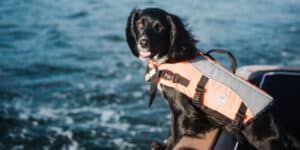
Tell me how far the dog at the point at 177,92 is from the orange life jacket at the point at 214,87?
0.17 feet

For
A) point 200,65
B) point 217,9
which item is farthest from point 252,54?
point 200,65

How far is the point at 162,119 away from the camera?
273 inches

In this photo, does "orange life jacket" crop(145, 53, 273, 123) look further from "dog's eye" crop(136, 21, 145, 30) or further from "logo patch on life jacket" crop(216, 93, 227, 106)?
"dog's eye" crop(136, 21, 145, 30)

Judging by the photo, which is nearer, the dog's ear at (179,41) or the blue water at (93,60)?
the dog's ear at (179,41)

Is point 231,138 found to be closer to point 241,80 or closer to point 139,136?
point 241,80

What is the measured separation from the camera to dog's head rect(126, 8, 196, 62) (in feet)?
12.2

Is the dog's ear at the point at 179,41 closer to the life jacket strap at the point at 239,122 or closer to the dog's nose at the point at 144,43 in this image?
the dog's nose at the point at 144,43

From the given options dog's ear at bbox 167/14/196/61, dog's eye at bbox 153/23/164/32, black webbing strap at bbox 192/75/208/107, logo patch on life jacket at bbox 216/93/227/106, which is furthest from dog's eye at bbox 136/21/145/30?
logo patch on life jacket at bbox 216/93/227/106

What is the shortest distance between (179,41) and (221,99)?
543 mm

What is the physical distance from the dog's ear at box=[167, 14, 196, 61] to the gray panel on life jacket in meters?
0.09

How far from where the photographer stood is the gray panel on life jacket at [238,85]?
339cm

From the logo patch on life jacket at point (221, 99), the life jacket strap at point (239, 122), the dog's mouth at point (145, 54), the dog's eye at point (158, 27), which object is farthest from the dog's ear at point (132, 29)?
the life jacket strap at point (239, 122)

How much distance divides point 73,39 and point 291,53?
4213mm

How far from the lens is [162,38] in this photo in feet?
12.6
